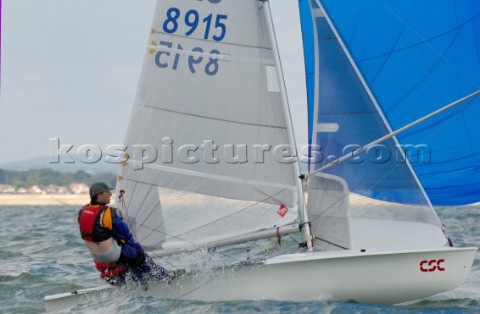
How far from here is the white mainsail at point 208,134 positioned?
7836mm

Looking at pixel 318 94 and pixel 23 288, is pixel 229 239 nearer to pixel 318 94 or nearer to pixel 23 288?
pixel 318 94

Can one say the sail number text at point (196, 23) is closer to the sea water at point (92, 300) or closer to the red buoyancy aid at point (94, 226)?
the red buoyancy aid at point (94, 226)

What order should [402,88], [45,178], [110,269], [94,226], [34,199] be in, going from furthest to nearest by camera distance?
[45,178]
[34,199]
[402,88]
[110,269]
[94,226]

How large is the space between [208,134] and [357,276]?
191 cm

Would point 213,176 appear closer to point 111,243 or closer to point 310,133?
point 310,133

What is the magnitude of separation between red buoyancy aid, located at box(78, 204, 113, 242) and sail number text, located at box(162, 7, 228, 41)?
5.94 feet

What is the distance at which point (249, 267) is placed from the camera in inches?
292

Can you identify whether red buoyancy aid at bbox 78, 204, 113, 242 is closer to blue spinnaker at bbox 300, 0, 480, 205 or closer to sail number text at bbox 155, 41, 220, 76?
sail number text at bbox 155, 41, 220, 76

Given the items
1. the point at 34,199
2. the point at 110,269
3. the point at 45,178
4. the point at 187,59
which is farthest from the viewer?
the point at 45,178

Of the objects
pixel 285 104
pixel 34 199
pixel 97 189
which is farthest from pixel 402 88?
pixel 34 199

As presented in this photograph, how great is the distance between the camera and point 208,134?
26.1 ft

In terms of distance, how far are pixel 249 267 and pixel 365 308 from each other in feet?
3.44

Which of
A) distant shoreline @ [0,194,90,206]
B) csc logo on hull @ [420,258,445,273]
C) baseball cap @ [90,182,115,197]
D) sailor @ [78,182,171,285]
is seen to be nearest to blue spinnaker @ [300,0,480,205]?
csc logo on hull @ [420,258,445,273]

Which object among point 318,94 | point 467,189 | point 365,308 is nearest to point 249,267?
point 365,308
